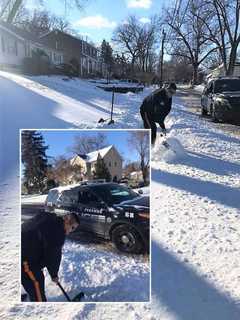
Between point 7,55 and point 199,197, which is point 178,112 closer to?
point 199,197

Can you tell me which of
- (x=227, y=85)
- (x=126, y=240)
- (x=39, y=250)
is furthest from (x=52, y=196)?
(x=227, y=85)

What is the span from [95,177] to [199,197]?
7.86 feet

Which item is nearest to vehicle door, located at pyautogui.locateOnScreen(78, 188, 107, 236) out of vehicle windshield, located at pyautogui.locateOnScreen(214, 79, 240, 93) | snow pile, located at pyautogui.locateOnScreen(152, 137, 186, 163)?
snow pile, located at pyautogui.locateOnScreen(152, 137, 186, 163)

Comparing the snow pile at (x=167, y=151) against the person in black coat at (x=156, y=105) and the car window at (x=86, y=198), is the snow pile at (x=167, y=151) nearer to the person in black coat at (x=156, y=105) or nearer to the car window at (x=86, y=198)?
the person in black coat at (x=156, y=105)

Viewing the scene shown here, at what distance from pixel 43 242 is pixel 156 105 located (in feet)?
6.47

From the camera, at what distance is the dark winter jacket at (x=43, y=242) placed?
121 inches

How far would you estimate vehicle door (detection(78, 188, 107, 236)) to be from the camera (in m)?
3.11

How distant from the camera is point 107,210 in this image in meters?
3.11

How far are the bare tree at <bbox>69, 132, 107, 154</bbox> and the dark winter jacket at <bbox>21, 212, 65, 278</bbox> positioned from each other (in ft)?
1.51

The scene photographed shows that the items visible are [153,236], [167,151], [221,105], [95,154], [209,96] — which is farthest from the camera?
[209,96]

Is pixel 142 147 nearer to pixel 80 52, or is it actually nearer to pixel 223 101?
pixel 80 52

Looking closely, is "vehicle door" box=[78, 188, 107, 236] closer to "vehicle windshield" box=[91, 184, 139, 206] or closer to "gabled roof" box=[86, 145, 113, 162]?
"vehicle windshield" box=[91, 184, 139, 206]

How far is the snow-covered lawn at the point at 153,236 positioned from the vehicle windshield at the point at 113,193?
37 cm

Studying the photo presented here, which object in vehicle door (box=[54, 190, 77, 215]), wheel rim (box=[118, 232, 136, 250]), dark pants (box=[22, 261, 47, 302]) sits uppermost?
vehicle door (box=[54, 190, 77, 215])
